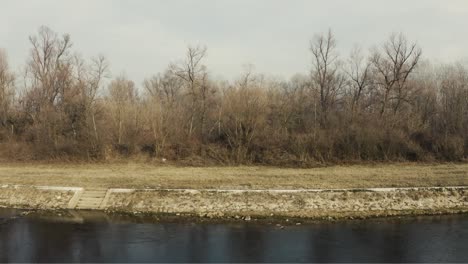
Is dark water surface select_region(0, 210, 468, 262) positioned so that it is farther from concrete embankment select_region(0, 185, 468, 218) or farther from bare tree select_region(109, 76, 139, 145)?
bare tree select_region(109, 76, 139, 145)

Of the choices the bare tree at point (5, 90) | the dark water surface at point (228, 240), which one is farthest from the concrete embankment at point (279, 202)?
the bare tree at point (5, 90)

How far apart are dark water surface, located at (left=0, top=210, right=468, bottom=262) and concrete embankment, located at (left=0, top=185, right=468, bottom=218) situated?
4.76 feet

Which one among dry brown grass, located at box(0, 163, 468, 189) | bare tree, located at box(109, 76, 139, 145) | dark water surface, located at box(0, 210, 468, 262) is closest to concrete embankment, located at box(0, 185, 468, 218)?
dark water surface, located at box(0, 210, 468, 262)

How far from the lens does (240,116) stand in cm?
4519

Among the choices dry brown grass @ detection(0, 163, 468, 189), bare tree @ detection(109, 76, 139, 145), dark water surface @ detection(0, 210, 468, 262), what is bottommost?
dark water surface @ detection(0, 210, 468, 262)

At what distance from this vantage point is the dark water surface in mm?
18797

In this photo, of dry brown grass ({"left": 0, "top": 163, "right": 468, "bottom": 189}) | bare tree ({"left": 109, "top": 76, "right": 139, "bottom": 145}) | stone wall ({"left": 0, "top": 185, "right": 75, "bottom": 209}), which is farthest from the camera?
bare tree ({"left": 109, "top": 76, "right": 139, "bottom": 145})

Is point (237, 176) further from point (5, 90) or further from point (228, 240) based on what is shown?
point (5, 90)

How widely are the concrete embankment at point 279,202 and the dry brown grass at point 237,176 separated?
1975mm

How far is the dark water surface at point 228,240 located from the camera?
1880cm

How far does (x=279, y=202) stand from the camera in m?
27.1

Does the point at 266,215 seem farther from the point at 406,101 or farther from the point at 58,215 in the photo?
the point at 406,101

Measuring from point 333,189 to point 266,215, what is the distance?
513 centimetres

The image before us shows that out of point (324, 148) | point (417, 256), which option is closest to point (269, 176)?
point (324, 148)
